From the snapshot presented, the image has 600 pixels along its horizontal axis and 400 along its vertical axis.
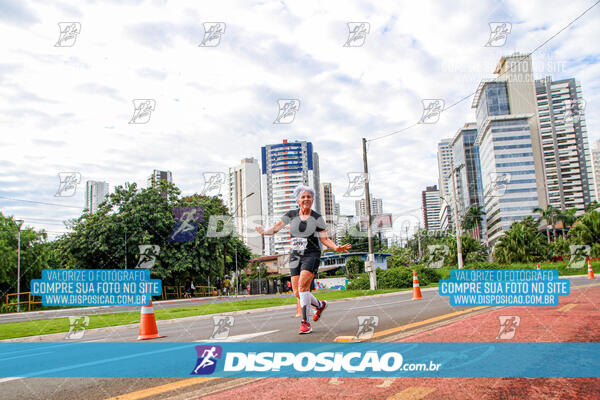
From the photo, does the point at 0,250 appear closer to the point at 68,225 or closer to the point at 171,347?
the point at 68,225

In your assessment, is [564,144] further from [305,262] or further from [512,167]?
[305,262]

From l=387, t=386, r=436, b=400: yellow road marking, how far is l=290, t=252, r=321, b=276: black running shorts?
2.76m

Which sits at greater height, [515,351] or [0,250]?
[0,250]

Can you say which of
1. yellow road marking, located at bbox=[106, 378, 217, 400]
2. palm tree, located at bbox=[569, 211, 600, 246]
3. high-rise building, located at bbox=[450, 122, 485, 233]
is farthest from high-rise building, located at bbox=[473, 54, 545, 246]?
yellow road marking, located at bbox=[106, 378, 217, 400]

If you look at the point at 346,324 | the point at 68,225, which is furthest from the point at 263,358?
the point at 68,225

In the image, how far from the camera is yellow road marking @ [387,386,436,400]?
99.0 inches

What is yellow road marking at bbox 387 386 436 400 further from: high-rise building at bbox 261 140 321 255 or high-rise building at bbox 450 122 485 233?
high-rise building at bbox 450 122 485 233

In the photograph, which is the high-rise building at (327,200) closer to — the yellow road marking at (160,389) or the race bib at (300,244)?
the race bib at (300,244)

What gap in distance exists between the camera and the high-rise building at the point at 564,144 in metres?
171

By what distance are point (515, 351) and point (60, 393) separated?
3.59 m

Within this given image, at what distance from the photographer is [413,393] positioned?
2.60 metres

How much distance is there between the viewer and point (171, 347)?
16.9 ft

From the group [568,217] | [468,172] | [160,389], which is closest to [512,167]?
[468,172]

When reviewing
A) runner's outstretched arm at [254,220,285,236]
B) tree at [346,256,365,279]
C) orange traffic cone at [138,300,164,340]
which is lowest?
tree at [346,256,365,279]
